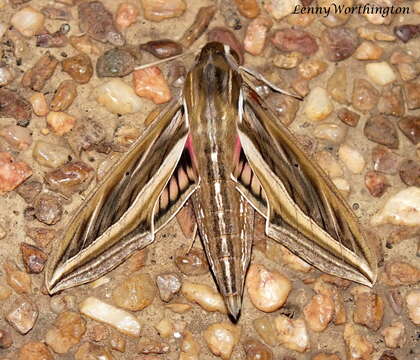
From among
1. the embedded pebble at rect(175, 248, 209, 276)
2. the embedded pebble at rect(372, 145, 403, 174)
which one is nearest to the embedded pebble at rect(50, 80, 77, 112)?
the embedded pebble at rect(175, 248, 209, 276)

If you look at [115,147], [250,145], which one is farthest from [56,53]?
[250,145]

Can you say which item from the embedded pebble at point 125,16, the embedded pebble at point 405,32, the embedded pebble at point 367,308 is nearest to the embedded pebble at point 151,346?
the embedded pebble at point 367,308

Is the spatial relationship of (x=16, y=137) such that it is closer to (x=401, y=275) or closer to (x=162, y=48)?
(x=162, y=48)

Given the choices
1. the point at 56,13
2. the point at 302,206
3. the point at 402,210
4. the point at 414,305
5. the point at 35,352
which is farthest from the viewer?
the point at 56,13

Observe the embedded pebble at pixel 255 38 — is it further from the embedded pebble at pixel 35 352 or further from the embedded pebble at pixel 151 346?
the embedded pebble at pixel 35 352

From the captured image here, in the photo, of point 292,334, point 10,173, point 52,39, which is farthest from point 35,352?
point 52,39

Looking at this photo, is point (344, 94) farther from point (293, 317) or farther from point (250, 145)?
point (293, 317)

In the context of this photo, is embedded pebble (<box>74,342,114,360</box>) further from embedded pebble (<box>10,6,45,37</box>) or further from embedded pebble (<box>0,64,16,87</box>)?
embedded pebble (<box>10,6,45,37</box>)
